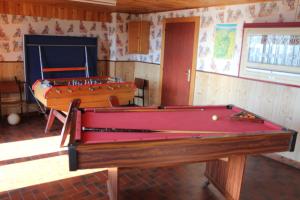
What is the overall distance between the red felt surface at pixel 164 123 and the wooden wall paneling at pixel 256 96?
136 centimetres

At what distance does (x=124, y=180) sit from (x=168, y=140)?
4.63ft

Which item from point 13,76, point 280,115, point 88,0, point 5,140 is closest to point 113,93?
point 88,0

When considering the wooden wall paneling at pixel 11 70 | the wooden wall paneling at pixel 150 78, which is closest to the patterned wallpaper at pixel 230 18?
the wooden wall paneling at pixel 150 78

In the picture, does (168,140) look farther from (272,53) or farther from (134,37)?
(134,37)

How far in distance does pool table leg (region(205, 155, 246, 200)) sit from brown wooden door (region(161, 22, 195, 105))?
2.88m

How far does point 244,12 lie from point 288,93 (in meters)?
1.58

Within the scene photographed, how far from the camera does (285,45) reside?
4008mm

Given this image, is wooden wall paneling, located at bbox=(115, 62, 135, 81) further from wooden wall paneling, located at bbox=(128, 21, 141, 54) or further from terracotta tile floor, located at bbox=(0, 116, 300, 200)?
terracotta tile floor, located at bbox=(0, 116, 300, 200)

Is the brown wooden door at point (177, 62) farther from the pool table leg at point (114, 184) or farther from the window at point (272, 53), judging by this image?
the pool table leg at point (114, 184)

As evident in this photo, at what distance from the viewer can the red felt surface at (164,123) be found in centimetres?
238

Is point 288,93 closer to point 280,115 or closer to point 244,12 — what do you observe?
point 280,115

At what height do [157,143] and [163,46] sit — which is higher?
[163,46]

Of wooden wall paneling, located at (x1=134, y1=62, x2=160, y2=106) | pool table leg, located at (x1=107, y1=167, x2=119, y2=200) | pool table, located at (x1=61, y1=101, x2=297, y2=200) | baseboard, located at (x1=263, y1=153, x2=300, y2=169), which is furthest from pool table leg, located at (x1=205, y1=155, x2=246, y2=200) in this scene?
wooden wall paneling, located at (x1=134, y1=62, x2=160, y2=106)

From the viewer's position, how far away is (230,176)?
9.63 feet
